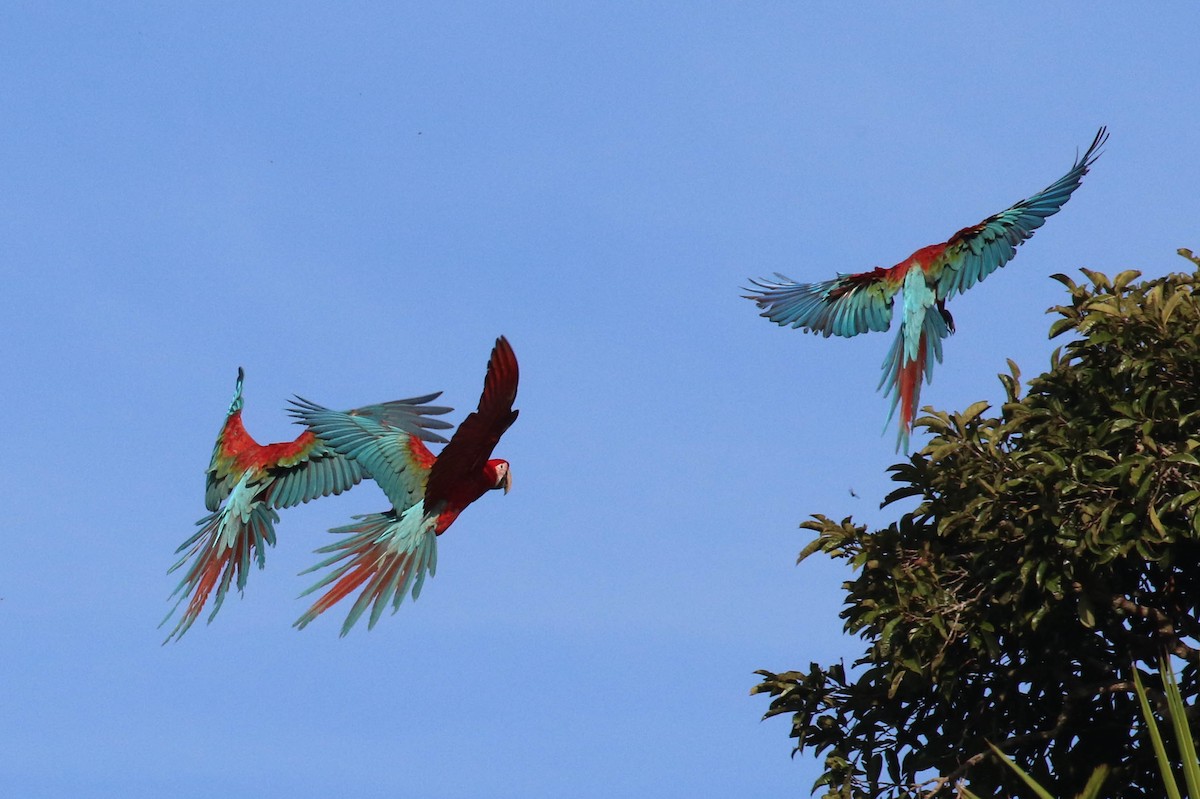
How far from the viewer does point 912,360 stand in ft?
28.2

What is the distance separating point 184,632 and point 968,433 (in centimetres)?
405

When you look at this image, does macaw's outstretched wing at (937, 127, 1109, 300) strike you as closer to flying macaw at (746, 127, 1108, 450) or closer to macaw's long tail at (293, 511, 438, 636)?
flying macaw at (746, 127, 1108, 450)

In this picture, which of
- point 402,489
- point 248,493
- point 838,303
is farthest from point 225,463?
point 838,303

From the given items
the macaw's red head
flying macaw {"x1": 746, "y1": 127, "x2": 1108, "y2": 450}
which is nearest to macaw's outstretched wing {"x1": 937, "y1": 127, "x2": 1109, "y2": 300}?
flying macaw {"x1": 746, "y1": 127, "x2": 1108, "y2": 450}

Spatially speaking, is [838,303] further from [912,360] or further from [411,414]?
[411,414]

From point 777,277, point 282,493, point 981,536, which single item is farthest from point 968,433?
point 282,493

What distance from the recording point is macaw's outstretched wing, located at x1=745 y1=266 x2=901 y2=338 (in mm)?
9117

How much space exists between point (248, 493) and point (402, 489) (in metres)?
1.55

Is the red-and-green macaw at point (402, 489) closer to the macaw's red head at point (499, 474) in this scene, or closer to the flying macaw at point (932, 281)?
the macaw's red head at point (499, 474)

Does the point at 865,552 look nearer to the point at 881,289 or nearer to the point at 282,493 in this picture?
the point at 881,289

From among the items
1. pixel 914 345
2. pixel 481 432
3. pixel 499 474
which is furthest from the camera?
pixel 914 345

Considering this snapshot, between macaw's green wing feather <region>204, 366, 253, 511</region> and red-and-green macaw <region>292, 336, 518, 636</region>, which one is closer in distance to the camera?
red-and-green macaw <region>292, 336, 518, 636</region>

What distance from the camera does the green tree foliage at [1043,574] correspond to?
7.13 metres

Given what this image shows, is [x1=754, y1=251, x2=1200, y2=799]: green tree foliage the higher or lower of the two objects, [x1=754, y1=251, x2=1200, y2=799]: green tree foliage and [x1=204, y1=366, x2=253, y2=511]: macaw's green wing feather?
the lower
